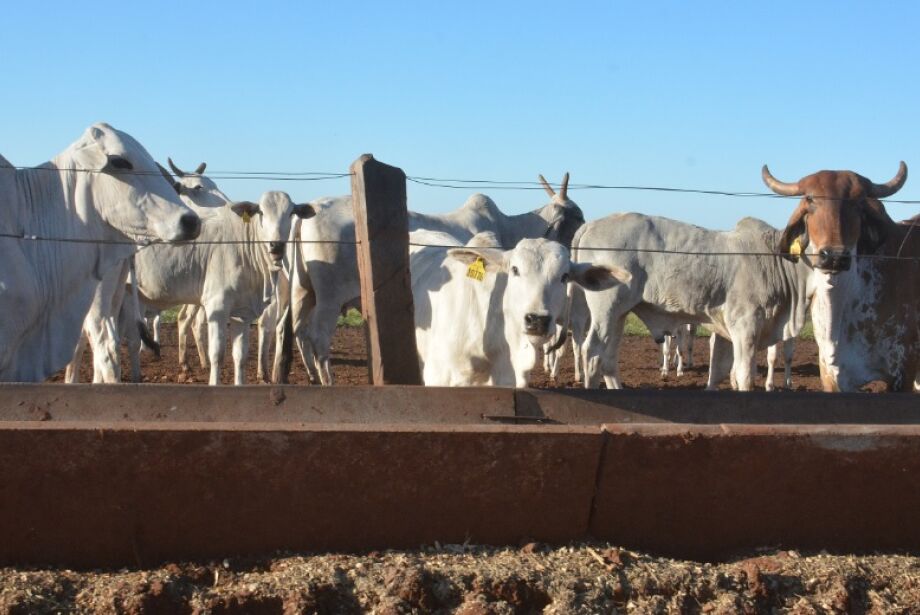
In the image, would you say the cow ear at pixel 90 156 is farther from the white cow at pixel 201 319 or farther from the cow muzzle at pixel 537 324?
the white cow at pixel 201 319

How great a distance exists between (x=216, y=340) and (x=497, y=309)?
5486 mm

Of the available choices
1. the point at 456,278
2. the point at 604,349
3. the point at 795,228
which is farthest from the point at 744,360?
the point at 456,278

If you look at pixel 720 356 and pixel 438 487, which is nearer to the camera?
pixel 438 487

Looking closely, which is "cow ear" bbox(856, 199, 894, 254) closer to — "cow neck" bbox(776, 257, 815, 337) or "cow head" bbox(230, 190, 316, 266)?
"cow neck" bbox(776, 257, 815, 337)

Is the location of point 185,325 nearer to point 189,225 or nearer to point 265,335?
point 265,335

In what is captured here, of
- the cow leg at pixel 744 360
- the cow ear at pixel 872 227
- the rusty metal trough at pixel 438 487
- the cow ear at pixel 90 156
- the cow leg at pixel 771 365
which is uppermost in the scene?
the cow ear at pixel 90 156

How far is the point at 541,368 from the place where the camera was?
55.1 ft

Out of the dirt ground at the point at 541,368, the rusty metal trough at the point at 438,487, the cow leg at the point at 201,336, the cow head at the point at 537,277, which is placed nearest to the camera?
the rusty metal trough at the point at 438,487

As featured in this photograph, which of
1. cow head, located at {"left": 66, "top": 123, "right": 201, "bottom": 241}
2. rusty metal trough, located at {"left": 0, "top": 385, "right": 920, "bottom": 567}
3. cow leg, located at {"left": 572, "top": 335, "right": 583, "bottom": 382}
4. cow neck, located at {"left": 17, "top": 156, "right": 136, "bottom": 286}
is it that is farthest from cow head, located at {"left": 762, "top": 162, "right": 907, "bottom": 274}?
cow leg, located at {"left": 572, "top": 335, "right": 583, "bottom": 382}

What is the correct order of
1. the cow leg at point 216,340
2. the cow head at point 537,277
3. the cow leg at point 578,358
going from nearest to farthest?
the cow head at point 537,277 → the cow leg at point 216,340 → the cow leg at point 578,358

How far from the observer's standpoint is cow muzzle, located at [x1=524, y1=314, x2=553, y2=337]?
6668mm

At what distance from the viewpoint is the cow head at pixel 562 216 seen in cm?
1650

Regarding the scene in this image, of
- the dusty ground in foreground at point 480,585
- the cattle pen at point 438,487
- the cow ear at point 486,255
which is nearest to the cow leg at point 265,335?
the cow ear at point 486,255

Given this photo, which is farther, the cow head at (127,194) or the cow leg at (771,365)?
the cow leg at (771,365)
